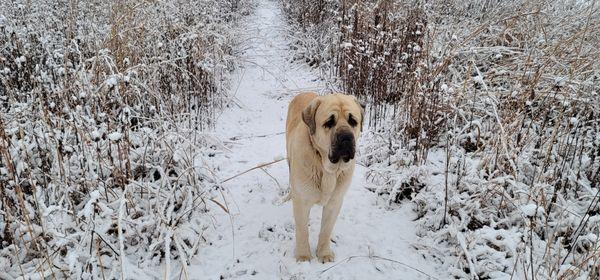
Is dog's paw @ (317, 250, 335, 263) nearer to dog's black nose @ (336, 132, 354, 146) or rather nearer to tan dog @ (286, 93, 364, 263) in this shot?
tan dog @ (286, 93, 364, 263)

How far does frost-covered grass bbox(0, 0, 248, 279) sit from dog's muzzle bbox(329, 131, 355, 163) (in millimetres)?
1241

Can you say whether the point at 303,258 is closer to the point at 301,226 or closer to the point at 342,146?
the point at 301,226

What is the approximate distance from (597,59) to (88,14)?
298 inches

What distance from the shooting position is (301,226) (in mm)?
2830

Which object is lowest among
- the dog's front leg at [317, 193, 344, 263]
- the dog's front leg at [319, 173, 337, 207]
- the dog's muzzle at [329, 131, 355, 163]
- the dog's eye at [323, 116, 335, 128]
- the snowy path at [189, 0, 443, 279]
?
the snowy path at [189, 0, 443, 279]

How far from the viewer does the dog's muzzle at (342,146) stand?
2.38m

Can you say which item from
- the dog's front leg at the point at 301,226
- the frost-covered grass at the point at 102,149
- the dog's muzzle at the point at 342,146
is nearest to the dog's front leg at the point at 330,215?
the dog's front leg at the point at 301,226

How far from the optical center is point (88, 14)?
21.2 feet

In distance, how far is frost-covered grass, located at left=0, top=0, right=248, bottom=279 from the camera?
8.46 ft

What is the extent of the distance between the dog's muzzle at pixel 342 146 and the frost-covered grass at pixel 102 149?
48.9 inches

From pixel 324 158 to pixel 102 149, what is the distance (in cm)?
220

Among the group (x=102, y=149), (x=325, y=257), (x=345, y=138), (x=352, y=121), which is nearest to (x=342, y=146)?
(x=345, y=138)

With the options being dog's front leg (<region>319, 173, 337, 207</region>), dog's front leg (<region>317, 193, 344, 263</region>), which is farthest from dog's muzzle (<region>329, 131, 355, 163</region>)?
dog's front leg (<region>317, 193, 344, 263</region>)

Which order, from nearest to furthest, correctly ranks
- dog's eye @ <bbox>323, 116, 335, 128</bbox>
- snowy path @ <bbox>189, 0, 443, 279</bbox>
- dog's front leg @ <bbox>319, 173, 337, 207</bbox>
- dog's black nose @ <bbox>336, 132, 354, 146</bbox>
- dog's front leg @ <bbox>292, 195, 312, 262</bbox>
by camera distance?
dog's black nose @ <bbox>336, 132, 354, 146</bbox> < dog's eye @ <bbox>323, 116, 335, 128</bbox> < dog's front leg @ <bbox>319, 173, 337, 207</bbox> < dog's front leg @ <bbox>292, 195, 312, 262</bbox> < snowy path @ <bbox>189, 0, 443, 279</bbox>
